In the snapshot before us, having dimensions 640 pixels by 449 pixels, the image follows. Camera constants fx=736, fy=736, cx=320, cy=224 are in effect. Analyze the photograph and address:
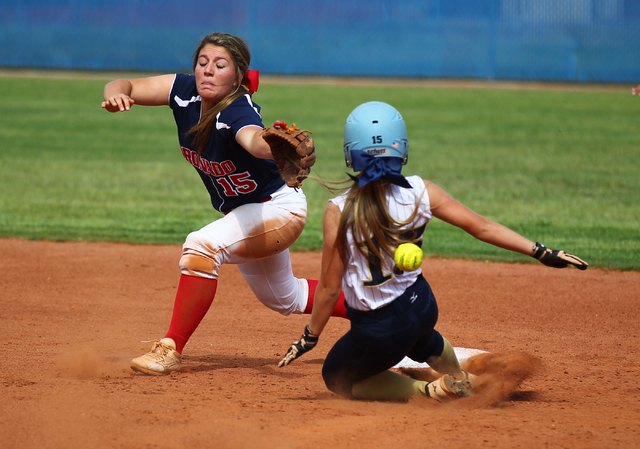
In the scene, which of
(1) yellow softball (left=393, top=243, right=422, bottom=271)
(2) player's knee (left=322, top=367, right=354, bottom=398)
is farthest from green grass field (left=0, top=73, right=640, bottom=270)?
(1) yellow softball (left=393, top=243, right=422, bottom=271)

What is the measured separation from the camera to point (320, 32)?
25016 millimetres

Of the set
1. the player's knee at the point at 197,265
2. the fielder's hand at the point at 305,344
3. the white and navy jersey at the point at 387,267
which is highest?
the white and navy jersey at the point at 387,267

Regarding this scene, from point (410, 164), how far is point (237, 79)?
8.23 m

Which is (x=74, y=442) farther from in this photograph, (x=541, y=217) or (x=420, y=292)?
(x=541, y=217)

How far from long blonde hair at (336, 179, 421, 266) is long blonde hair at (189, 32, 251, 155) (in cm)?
104

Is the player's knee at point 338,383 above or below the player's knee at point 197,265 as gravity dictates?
below

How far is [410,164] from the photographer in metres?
11.9

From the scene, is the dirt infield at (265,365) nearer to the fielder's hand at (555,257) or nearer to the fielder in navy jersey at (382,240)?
the fielder in navy jersey at (382,240)

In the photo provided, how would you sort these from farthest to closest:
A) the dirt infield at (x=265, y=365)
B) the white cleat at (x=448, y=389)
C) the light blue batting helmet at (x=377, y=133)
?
the white cleat at (x=448, y=389)
the light blue batting helmet at (x=377, y=133)
the dirt infield at (x=265, y=365)

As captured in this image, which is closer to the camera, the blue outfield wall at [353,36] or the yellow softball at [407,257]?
the yellow softball at [407,257]

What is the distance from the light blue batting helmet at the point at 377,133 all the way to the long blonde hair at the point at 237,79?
37.2 inches

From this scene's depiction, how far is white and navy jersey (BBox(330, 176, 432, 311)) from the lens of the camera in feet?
10.1

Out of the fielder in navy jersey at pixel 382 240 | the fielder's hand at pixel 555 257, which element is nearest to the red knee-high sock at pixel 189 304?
the fielder in navy jersey at pixel 382 240

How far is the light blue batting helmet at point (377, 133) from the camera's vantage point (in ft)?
10.0
